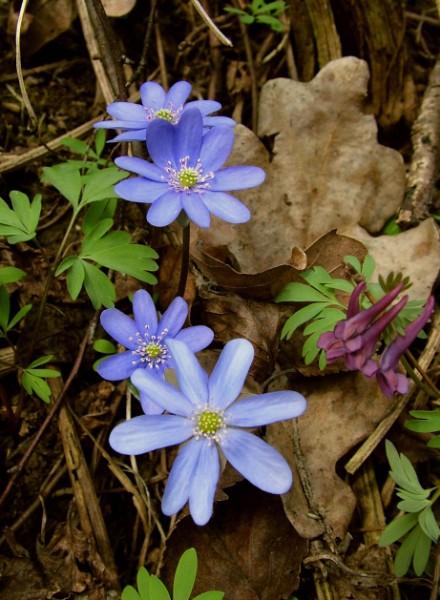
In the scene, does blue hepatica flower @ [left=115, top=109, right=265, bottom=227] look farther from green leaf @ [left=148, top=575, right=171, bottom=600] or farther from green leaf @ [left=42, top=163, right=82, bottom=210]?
green leaf @ [left=148, top=575, right=171, bottom=600]

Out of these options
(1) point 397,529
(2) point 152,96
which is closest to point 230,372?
(1) point 397,529

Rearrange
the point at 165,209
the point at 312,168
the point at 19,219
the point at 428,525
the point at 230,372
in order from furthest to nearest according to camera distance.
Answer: the point at 312,168 < the point at 19,219 < the point at 165,209 < the point at 428,525 < the point at 230,372

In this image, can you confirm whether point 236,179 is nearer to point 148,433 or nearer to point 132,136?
point 132,136

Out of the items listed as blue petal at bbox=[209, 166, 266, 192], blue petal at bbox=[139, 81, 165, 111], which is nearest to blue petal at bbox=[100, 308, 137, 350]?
blue petal at bbox=[209, 166, 266, 192]

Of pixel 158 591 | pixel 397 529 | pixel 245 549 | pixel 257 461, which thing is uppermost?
pixel 257 461

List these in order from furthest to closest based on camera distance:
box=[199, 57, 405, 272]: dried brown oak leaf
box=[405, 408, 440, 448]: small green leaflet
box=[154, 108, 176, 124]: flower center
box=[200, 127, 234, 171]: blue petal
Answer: box=[199, 57, 405, 272]: dried brown oak leaf, box=[154, 108, 176, 124]: flower center, box=[200, 127, 234, 171]: blue petal, box=[405, 408, 440, 448]: small green leaflet
